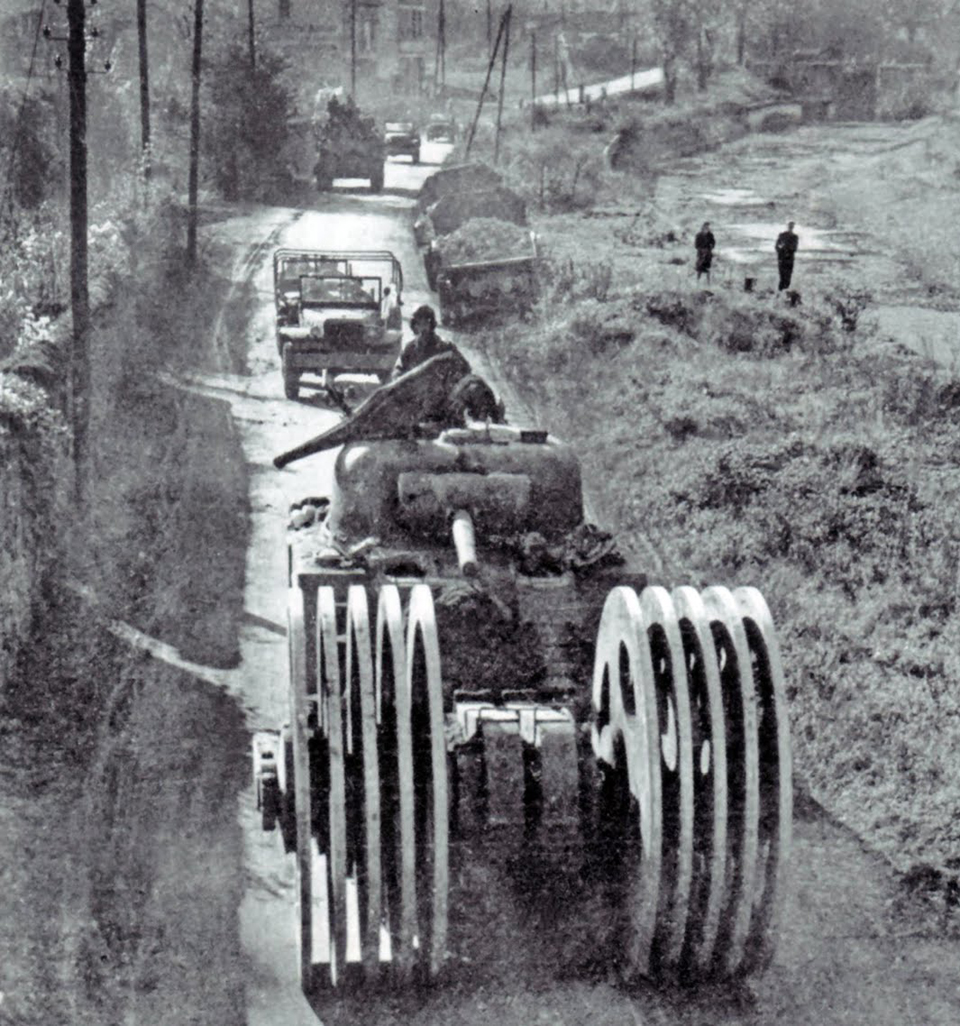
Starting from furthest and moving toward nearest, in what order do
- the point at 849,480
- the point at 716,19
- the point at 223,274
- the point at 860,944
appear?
1. the point at 716,19
2. the point at 223,274
3. the point at 849,480
4. the point at 860,944

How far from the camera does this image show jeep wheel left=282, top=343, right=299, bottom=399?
20.7 m

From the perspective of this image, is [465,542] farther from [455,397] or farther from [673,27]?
[673,27]

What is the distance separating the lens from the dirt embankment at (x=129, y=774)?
779cm

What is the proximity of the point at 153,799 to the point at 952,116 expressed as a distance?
58.6 meters

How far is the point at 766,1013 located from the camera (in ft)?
25.1

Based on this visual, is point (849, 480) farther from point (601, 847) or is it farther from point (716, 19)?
point (716, 19)

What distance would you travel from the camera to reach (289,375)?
68.4 ft

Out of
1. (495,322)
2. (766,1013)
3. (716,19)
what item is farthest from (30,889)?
(716,19)

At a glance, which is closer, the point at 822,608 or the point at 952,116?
the point at 822,608

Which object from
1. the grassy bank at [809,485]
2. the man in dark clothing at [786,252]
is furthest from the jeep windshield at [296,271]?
the man in dark clothing at [786,252]

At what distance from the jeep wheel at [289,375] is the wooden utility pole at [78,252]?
5075mm

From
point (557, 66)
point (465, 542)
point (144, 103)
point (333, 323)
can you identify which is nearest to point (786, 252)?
point (333, 323)

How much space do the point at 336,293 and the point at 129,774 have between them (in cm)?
1354

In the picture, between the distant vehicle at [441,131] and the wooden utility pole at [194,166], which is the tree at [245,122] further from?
the distant vehicle at [441,131]
